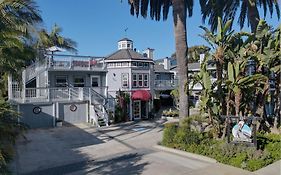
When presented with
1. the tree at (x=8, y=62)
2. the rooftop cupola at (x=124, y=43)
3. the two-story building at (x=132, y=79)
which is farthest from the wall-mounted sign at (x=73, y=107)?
the tree at (x=8, y=62)

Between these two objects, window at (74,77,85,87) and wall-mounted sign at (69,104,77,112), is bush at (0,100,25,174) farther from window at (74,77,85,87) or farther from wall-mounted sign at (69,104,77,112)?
window at (74,77,85,87)

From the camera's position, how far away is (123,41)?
1257 inches

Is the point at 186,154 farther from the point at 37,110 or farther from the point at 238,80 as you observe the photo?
the point at 37,110

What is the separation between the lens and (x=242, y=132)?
11.5 m

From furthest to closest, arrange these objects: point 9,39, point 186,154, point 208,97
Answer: point 208,97
point 186,154
point 9,39

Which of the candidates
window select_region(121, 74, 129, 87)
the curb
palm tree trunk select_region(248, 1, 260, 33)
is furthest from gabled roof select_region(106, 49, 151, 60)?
the curb

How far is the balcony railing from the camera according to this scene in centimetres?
2238

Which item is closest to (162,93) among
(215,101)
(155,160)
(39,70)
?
(39,70)

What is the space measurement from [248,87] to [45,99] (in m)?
17.1

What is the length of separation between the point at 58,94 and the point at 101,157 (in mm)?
13114

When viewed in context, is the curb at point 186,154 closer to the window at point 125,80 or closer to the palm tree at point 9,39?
the palm tree at point 9,39

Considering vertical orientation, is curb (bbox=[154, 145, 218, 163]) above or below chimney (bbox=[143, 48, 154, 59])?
below

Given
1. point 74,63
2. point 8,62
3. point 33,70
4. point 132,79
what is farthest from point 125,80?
point 8,62

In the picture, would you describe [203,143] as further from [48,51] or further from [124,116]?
[48,51]
